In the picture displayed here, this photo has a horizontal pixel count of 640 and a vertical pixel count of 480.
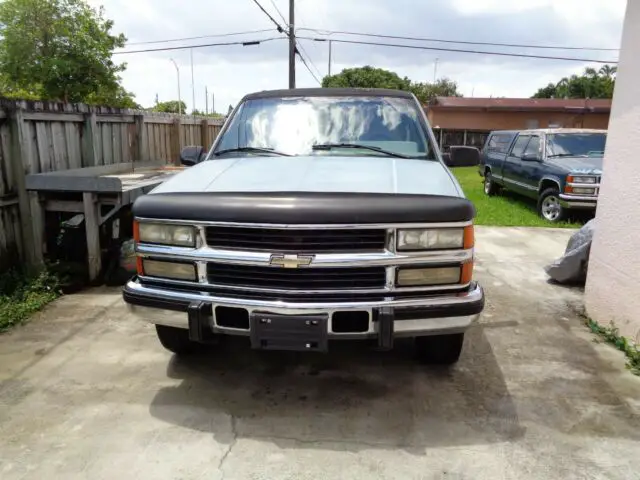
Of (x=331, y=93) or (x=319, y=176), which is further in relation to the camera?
(x=331, y=93)

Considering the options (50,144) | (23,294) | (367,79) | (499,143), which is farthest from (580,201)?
(367,79)

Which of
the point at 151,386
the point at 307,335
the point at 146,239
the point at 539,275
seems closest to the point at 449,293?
the point at 307,335

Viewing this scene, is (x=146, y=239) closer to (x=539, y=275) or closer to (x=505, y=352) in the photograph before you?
(x=505, y=352)

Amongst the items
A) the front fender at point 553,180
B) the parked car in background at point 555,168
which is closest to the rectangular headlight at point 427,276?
the parked car in background at point 555,168

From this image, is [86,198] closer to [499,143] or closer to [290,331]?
[290,331]

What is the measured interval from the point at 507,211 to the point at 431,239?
28.1 feet

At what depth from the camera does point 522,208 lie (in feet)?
36.2

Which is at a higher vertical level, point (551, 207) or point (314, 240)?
point (314, 240)

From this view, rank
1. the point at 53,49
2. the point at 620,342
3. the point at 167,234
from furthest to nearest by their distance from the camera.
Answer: the point at 53,49 → the point at 620,342 → the point at 167,234

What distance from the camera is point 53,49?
81.4ft

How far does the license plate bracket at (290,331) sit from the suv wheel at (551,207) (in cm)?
806

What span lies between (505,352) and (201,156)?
302cm

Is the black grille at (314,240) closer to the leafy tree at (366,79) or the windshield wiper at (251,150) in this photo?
the windshield wiper at (251,150)

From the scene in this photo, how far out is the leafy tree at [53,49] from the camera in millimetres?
24125
